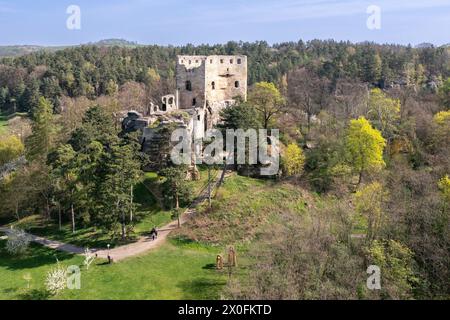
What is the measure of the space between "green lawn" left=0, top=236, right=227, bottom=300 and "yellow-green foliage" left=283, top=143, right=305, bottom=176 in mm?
14947

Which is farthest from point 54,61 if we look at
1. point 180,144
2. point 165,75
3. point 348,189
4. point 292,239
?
point 292,239

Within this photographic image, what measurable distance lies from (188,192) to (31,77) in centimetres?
8552

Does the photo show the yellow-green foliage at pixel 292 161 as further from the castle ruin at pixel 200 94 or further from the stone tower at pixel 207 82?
the stone tower at pixel 207 82

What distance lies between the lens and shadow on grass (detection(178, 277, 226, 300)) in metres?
28.7

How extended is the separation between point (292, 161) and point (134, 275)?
21.9m

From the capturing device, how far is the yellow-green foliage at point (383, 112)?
54281 millimetres

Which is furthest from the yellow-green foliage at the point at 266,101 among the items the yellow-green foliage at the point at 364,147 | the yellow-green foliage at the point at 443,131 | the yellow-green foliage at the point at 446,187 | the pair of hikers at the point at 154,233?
the yellow-green foliage at the point at 446,187

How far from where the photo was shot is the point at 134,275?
1235 inches

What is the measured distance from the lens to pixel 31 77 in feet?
360

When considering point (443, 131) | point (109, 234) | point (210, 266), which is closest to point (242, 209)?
point (210, 266)

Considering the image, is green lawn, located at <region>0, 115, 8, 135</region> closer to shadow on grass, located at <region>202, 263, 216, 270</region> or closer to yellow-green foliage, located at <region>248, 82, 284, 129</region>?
yellow-green foliage, located at <region>248, 82, 284, 129</region>

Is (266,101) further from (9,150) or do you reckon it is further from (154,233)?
(9,150)
